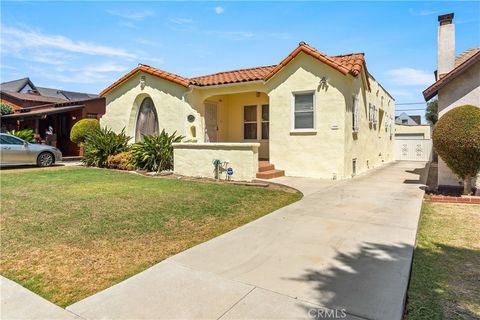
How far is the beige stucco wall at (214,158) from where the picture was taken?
35.1 ft

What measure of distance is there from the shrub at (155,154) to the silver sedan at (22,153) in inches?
216

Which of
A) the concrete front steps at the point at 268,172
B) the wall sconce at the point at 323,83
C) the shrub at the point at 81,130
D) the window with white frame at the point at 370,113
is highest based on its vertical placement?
the wall sconce at the point at 323,83

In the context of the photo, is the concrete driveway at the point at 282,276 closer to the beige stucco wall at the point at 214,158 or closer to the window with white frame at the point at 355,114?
the beige stucco wall at the point at 214,158

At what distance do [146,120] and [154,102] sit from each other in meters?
1.43

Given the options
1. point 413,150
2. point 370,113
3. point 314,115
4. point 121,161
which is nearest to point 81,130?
point 121,161

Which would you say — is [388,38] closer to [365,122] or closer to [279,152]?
[365,122]

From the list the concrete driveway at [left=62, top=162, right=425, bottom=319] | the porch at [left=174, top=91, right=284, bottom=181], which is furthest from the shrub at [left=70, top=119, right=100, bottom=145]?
the concrete driveway at [left=62, top=162, right=425, bottom=319]

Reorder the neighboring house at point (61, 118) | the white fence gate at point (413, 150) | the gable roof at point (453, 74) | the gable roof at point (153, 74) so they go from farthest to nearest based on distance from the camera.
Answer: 1. the white fence gate at point (413, 150)
2. the neighboring house at point (61, 118)
3. the gable roof at point (153, 74)
4. the gable roof at point (453, 74)

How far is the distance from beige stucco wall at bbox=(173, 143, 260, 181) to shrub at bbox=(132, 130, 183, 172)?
0.80 m

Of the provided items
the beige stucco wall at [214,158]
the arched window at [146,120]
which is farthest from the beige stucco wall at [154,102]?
the beige stucco wall at [214,158]

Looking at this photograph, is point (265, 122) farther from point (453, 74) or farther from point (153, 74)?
point (453, 74)

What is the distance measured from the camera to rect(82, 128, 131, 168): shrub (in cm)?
1527

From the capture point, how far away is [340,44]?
16.0 meters

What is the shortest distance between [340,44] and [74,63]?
15363mm
